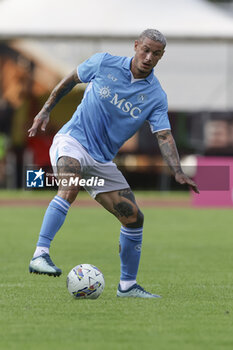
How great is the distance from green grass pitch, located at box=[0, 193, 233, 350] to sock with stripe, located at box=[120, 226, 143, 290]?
0.23 m

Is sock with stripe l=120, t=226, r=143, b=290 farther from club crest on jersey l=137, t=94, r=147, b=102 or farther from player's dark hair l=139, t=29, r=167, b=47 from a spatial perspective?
player's dark hair l=139, t=29, r=167, b=47

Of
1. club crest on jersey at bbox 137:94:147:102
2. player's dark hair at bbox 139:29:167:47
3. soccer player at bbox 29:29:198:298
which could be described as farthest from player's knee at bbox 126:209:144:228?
player's dark hair at bbox 139:29:167:47

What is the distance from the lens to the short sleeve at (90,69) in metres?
7.69

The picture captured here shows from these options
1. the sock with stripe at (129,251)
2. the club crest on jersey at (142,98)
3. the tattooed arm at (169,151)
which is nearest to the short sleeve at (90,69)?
the club crest on jersey at (142,98)

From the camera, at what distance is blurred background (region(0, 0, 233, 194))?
24.4m

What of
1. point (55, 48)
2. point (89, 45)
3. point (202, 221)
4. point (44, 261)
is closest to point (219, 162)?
point (202, 221)

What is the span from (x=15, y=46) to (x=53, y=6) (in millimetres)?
7022

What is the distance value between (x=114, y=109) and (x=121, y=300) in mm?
1579

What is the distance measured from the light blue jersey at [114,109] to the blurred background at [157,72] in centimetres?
1654

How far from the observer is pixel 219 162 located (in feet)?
76.3

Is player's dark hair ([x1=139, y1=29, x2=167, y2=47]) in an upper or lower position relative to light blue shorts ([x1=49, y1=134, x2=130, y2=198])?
upper

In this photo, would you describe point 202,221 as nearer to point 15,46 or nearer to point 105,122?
point 105,122

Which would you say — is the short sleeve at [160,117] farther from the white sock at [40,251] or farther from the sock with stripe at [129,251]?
the white sock at [40,251]

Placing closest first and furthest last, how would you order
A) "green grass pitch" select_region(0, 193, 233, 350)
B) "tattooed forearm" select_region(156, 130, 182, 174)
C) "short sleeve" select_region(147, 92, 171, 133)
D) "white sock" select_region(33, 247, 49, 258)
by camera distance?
"green grass pitch" select_region(0, 193, 233, 350)
"white sock" select_region(33, 247, 49, 258)
"tattooed forearm" select_region(156, 130, 182, 174)
"short sleeve" select_region(147, 92, 171, 133)
